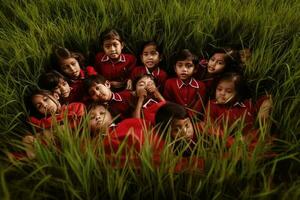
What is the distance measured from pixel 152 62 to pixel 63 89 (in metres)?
0.39

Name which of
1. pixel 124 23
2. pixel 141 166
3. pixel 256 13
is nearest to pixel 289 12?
pixel 256 13

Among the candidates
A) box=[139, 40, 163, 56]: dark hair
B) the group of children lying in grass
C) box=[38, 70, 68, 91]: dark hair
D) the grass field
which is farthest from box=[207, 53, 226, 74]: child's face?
box=[38, 70, 68, 91]: dark hair

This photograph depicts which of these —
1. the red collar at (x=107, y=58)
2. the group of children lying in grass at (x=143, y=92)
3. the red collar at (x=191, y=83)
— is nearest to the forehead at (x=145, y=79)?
the group of children lying in grass at (x=143, y=92)

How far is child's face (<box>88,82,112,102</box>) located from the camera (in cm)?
140

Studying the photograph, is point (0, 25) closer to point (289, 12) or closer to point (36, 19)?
point (36, 19)

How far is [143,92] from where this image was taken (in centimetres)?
147

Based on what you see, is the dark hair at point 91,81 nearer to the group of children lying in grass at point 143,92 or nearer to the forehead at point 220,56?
the group of children lying in grass at point 143,92

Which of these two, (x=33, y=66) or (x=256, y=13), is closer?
(x=33, y=66)

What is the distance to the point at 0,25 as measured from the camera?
1.77 m

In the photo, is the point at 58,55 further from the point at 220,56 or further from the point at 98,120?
the point at 220,56

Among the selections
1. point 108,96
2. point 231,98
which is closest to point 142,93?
point 108,96

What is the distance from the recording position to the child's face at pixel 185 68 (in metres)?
1.49

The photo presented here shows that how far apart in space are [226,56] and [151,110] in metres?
0.39

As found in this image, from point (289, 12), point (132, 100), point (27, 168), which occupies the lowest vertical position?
point (132, 100)
